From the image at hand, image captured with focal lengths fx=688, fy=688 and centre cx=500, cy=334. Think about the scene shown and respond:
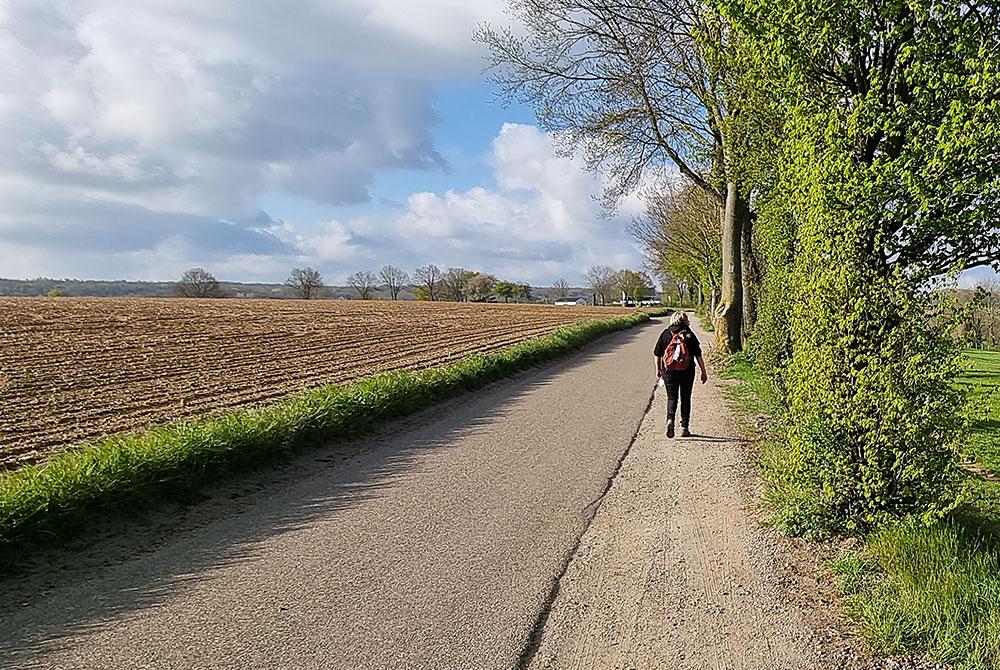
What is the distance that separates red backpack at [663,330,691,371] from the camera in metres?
9.59

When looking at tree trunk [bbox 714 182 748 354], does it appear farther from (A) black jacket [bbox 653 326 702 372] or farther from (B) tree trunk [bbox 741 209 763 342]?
(A) black jacket [bbox 653 326 702 372]

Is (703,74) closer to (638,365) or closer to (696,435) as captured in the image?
(638,365)

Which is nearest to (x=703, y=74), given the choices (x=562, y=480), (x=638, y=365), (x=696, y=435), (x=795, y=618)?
(x=638, y=365)

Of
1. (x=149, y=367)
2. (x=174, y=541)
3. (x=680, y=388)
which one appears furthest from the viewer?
(x=149, y=367)

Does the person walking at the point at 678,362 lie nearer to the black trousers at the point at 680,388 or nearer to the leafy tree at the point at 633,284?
the black trousers at the point at 680,388

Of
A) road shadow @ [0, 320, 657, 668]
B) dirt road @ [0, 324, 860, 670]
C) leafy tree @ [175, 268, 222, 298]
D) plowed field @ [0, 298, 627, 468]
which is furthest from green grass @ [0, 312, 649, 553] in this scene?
leafy tree @ [175, 268, 222, 298]

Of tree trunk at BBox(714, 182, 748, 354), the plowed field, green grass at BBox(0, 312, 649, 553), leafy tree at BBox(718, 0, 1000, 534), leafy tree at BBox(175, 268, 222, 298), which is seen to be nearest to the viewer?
leafy tree at BBox(718, 0, 1000, 534)

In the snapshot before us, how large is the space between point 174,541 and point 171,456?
4.86 ft

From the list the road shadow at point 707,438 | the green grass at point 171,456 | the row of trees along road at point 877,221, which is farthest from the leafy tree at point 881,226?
the green grass at point 171,456

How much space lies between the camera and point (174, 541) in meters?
5.48

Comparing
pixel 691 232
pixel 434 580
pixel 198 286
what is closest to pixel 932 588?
pixel 434 580

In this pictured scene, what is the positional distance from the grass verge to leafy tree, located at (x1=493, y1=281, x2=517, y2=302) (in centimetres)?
13165

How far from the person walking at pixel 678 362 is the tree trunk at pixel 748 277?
1053 cm

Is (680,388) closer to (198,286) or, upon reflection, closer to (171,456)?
(171,456)
